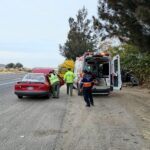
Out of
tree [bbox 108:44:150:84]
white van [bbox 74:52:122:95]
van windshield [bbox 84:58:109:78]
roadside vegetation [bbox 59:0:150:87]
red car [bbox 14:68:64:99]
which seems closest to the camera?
roadside vegetation [bbox 59:0:150:87]

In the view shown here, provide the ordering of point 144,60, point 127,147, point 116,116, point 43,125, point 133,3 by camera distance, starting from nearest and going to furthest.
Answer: point 127,147 < point 43,125 < point 116,116 < point 133,3 < point 144,60

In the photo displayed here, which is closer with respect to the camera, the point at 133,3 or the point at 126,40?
the point at 133,3

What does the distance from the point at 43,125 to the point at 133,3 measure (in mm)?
9694

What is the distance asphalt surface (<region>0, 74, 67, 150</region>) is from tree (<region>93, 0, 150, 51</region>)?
5.74m

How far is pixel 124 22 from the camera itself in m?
22.8

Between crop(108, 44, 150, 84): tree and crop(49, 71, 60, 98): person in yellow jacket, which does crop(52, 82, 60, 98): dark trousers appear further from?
crop(108, 44, 150, 84): tree

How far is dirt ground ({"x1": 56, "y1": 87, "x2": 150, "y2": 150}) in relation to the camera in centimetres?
1041

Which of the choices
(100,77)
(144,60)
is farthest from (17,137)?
(144,60)

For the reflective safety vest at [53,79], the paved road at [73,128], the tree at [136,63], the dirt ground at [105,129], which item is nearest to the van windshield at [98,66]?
the reflective safety vest at [53,79]

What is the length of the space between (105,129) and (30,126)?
221 centimetres

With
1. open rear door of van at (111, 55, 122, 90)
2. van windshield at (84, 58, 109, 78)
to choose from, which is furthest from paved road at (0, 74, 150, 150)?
van windshield at (84, 58, 109, 78)

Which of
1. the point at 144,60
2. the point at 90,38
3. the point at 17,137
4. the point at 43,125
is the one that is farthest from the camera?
the point at 90,38

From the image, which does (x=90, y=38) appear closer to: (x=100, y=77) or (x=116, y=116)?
(x=100, y=77)

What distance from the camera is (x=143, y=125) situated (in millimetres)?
13805
